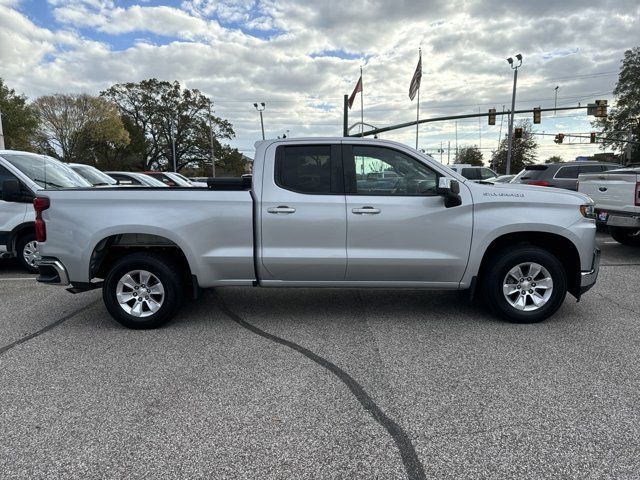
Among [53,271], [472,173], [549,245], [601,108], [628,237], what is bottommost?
[628,237]

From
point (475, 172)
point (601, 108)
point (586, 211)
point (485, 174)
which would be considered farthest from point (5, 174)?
point (601, 108)

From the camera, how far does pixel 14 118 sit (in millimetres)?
34969

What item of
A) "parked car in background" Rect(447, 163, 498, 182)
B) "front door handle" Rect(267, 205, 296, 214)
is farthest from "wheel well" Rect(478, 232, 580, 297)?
A: "parked car in background" Rect(447, 163, 498, 182)

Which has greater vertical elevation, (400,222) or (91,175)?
(91,175)

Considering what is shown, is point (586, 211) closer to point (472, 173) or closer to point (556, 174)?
point (556, 174)

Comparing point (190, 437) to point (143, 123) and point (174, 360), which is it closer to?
point (174, 360)

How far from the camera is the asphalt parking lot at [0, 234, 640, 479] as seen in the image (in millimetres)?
2523

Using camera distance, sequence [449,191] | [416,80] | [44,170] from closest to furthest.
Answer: [449,191] < [44,170] < [416,80]

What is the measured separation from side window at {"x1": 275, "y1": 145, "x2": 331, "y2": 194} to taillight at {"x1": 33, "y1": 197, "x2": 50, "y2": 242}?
7.59 ft

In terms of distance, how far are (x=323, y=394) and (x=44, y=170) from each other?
684cm

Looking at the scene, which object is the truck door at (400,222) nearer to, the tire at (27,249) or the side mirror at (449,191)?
the side mirror at (449,191)

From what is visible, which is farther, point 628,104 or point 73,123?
point 628,104

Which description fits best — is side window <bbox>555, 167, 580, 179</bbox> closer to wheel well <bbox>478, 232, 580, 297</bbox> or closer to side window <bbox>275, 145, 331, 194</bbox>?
wheel well <bbox>478, 232, 580, 297</bbox>

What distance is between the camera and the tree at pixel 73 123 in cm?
4683
